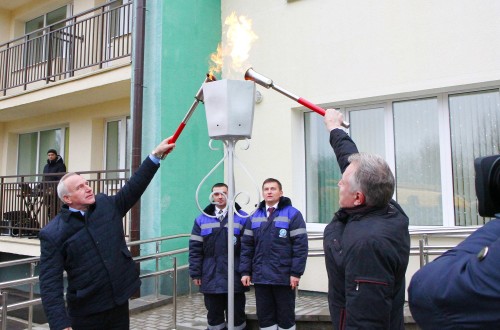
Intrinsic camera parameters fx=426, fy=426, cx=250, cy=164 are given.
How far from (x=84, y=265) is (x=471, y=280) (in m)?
2.49

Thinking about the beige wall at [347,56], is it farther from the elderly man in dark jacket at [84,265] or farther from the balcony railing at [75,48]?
the elderly man in dark jacket at [84,265]

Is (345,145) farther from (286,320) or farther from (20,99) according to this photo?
(20,99)

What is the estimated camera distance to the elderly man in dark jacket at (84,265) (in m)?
2.79

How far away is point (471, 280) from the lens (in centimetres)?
116

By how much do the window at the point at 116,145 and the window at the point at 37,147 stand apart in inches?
56.6

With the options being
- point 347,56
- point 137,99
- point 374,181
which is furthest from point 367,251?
point 137,99

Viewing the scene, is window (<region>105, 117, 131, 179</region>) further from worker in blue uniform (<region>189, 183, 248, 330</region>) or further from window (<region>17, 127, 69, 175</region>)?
worker in blue uniform (<region>189, 183, 248, 330</region>)

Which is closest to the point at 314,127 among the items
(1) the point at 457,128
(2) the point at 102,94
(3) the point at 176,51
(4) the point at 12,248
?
(1) the point at 457,128

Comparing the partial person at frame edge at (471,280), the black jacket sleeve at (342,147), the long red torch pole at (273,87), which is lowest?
the partial person at frame edge at (471,280)

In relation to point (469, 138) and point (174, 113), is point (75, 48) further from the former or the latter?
point (469, 138)

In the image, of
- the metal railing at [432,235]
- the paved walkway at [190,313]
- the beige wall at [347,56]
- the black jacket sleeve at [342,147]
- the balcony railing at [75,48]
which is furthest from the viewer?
the balcony railing at [75,48]

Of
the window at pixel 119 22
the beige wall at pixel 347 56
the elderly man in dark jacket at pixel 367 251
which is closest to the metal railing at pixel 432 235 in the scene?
the beige wall at pixel 347 56

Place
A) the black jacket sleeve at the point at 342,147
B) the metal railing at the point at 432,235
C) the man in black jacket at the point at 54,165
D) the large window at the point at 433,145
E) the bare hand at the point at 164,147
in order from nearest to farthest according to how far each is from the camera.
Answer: the black jacket sleeve at the point at 342,147 < the bare hand at the point at 164,147 < the metal railing at the point at 432,235 < the large window at the point at 433,145 < the man in black jacket at the point at 54,165

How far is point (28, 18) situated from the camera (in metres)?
12.1
